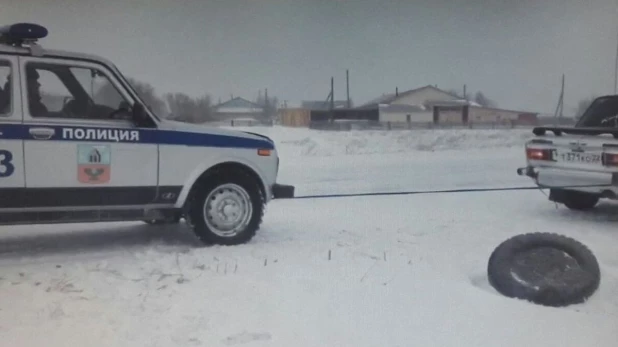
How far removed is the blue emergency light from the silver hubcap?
1362 millimetres

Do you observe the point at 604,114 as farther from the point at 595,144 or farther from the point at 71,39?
the point at 71,39

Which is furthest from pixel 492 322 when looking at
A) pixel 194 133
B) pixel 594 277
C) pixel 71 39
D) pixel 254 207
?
pixel 71 39

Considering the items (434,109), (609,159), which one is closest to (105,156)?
(434,109)

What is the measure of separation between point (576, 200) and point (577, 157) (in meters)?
0.43

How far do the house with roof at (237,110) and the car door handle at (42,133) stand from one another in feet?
3.27

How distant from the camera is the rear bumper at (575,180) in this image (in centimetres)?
439

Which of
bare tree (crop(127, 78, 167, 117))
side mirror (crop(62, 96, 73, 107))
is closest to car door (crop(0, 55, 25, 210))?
side mirror (crop(62, 96, 73, 107))

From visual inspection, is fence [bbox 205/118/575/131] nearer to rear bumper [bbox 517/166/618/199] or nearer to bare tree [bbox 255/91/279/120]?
bare tree [bbox 255/91/279/120]

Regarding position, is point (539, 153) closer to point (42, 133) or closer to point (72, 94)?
point (72, 94)

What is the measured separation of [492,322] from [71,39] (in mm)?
2828

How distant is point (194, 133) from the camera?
4039 mm

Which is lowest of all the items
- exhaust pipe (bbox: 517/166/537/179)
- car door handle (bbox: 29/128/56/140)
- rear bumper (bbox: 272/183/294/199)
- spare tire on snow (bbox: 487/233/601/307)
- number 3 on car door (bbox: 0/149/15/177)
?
spare tire on snow (bbox: 487/233/601/307)

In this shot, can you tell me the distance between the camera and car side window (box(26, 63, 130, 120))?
12.0ft

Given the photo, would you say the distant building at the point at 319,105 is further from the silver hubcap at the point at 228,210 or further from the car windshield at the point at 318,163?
the silver hubcap at the point at 228,210
